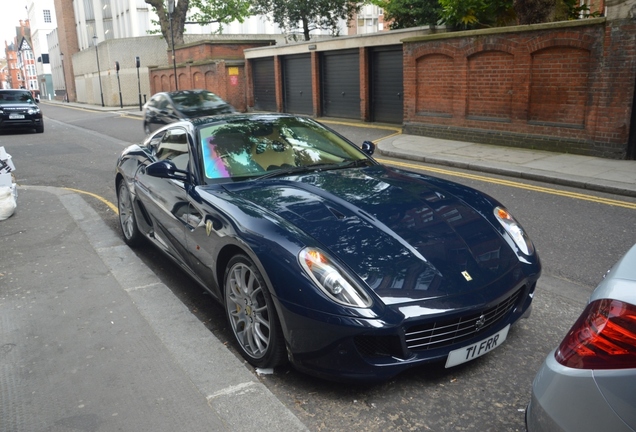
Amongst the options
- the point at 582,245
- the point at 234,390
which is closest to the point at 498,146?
the point at 582,245

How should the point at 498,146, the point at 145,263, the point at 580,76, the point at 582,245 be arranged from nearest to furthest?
the point at 145,263 < the point at 582,245 < the point at 580,76 < the point at 498,146

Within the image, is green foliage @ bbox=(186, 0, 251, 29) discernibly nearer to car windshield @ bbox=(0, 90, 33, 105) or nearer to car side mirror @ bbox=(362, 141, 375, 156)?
car windshield @ bbox=(0, 90, 33, 105)

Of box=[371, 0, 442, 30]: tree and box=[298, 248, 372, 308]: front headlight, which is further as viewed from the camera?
box=[371, 0, 442, 30]: tree

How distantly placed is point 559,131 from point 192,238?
10812mm

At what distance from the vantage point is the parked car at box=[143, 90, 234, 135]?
52.7 ft

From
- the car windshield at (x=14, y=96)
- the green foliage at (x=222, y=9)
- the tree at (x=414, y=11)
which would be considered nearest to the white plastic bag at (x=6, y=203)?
the car windshield at (x=14, y=96)

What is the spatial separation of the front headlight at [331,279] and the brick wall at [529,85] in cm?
1055

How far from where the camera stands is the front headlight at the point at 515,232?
3.84 metres

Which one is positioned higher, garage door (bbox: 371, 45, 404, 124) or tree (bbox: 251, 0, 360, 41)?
tree (bbox: 251, 0, 360, 41)

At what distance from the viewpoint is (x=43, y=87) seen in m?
107

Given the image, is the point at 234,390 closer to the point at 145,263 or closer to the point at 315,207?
the point at 315,207

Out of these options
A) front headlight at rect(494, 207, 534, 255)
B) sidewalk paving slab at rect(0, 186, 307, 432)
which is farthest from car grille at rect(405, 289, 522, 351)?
sidewalk paving slab at rect(0, 186, 307, 432)

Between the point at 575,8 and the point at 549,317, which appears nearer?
the point at 549,317

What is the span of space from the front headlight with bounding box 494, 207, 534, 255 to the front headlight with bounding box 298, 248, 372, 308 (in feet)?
4.28
